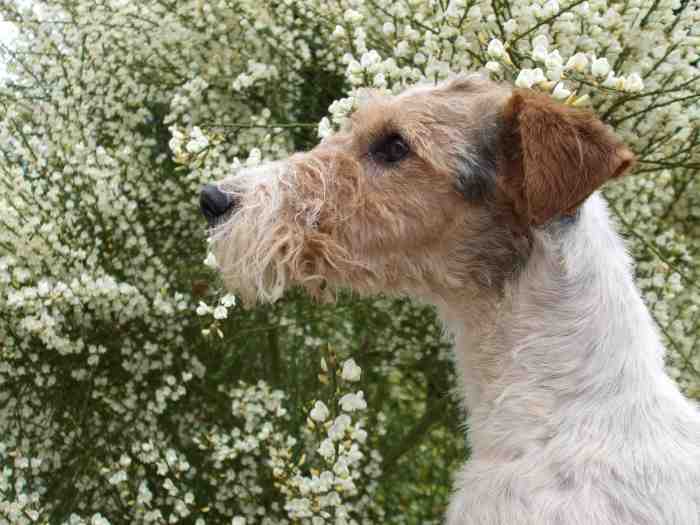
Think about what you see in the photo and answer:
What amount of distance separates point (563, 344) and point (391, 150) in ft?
2.76

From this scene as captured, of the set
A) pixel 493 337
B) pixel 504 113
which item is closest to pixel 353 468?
pixel 493 337

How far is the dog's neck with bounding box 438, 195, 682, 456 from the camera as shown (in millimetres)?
2402

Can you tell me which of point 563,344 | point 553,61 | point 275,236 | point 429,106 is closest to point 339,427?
point 275,236

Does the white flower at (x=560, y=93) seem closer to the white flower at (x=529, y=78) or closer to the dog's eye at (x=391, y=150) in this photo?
the white flower at (x=529, y=78)

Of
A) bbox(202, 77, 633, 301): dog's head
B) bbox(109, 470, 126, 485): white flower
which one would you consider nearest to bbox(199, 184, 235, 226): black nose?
bbox(202, 77, 633, 301): dog's head

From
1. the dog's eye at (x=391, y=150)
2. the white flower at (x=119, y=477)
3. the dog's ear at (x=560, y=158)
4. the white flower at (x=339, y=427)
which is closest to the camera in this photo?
the dog's ear at (x=560, y=158)

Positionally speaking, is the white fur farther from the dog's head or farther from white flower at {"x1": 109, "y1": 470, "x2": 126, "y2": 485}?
white flower at {"x1": 109, "y1": 470, "x2": 126, "y2": 485}

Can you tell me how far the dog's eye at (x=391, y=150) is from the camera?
2.71 m

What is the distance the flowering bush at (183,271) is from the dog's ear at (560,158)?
122 centimetres

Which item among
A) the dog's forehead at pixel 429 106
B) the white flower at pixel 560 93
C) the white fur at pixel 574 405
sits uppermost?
the white flower at pixel 560 93

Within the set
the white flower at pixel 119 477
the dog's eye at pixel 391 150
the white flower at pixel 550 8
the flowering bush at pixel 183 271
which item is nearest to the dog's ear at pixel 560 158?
the dog's eye at pixel 391 150

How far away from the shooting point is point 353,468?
4.59 meters

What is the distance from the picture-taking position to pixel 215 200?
2.62 meters

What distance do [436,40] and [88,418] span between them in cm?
296
